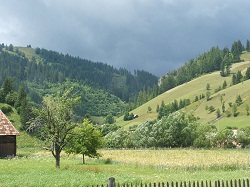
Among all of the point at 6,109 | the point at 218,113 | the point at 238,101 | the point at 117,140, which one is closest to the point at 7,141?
the point at 117,140

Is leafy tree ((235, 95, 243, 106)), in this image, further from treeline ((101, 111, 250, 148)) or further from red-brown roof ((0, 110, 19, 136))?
red-brown roof ((0, 110, 19, 136))

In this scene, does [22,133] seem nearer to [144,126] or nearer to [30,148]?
[30,148]

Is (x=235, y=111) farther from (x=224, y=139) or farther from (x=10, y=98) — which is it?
(x=10, y=98)

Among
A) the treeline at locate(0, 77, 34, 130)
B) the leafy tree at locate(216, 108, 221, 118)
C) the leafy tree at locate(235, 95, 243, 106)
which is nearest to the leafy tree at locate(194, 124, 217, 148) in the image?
the treeline at locate(0, 77, 34, 130)

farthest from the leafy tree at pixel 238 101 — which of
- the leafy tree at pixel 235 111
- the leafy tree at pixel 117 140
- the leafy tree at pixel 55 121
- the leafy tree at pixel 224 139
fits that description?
the leafy tree at pixel 55 121

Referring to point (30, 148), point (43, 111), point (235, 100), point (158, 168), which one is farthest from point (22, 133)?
point (235, 100)

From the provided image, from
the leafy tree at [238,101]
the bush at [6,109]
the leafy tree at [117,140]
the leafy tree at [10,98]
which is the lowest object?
the leafy tree at [117,140]

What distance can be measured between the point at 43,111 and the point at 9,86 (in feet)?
234

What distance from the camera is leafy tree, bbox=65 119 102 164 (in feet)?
153

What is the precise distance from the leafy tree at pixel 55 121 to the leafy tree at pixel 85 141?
6.10 m

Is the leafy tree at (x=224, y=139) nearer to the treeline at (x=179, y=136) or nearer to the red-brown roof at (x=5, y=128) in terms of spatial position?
the treeline at (x=179, y=136)

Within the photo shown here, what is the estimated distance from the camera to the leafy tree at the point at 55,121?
1540 inches

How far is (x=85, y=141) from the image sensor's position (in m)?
47.1

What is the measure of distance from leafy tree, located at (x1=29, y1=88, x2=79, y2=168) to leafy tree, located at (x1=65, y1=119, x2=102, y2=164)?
6097 millimetres
